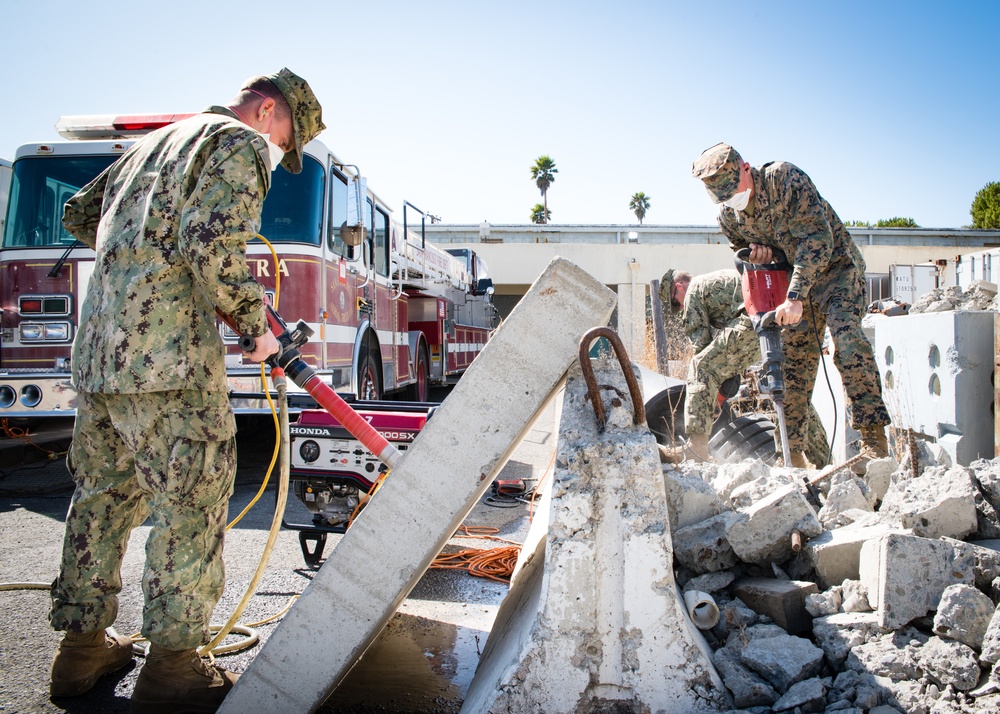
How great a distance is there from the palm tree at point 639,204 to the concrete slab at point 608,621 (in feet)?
225

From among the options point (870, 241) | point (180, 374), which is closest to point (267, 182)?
point (180, 374)

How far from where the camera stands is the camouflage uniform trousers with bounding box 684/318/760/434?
17.0 feet

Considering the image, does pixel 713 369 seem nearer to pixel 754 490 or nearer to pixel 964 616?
pixel 754 490

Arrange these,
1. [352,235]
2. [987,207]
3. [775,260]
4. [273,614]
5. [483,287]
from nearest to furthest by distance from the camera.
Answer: [273,614] → [775,260] → [352,235] → [483,287] → [987,207]

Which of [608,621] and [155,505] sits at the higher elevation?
[155,505]

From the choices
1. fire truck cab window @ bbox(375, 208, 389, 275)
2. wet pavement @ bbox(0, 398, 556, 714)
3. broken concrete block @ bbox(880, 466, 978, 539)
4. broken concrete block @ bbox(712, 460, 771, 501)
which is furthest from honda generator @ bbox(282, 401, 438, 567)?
fire truck cab window @ bbox(375, 208, 389, 275)

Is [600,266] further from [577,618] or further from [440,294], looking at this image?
[577,618]

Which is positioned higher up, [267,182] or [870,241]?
[870,241]

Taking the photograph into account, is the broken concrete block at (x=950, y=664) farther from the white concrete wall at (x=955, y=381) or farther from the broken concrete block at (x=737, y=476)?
the white concrete wall at (x=955, y=381)

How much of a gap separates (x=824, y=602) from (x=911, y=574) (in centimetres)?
28

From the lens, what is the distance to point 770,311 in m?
4.40

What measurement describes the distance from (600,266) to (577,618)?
71.6 feet

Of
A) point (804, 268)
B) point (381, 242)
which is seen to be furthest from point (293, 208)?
point (804, 268)

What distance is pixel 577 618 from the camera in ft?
5.78
